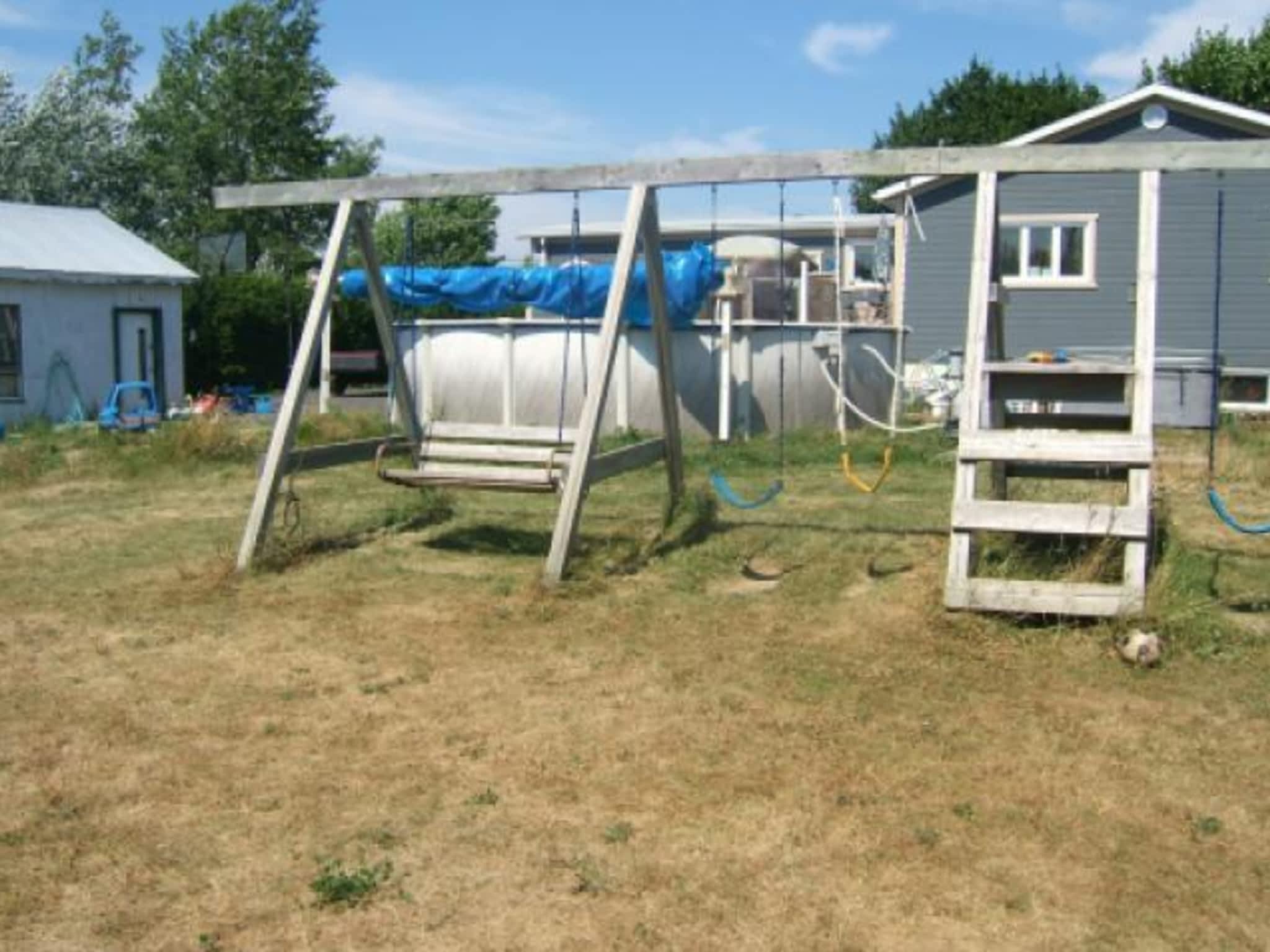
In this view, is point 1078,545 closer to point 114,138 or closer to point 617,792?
point 617,792

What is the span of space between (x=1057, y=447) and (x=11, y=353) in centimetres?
1739

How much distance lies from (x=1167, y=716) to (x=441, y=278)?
13243 mm

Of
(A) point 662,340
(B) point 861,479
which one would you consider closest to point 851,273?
(B) point 861,479

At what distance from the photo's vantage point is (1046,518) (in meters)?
6.40

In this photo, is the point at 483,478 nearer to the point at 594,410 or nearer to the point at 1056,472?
the point at 594,410

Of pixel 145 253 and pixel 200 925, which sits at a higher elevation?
pixel 145 253

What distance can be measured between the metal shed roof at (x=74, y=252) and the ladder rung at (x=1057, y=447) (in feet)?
54.6

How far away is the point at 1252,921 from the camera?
3551 mm

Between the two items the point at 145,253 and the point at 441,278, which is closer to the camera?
the point at 441,278

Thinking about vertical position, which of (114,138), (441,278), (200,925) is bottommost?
(200,925)

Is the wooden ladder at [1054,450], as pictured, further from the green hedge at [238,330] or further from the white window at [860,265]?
the green hedge at [238,330]

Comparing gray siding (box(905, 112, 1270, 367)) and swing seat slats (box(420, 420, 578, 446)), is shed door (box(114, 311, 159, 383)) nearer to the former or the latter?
gray siding (box(905, 112, 1270, 367))

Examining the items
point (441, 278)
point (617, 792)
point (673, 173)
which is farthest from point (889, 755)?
point (441, 278)

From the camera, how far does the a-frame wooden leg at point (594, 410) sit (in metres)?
7.49
